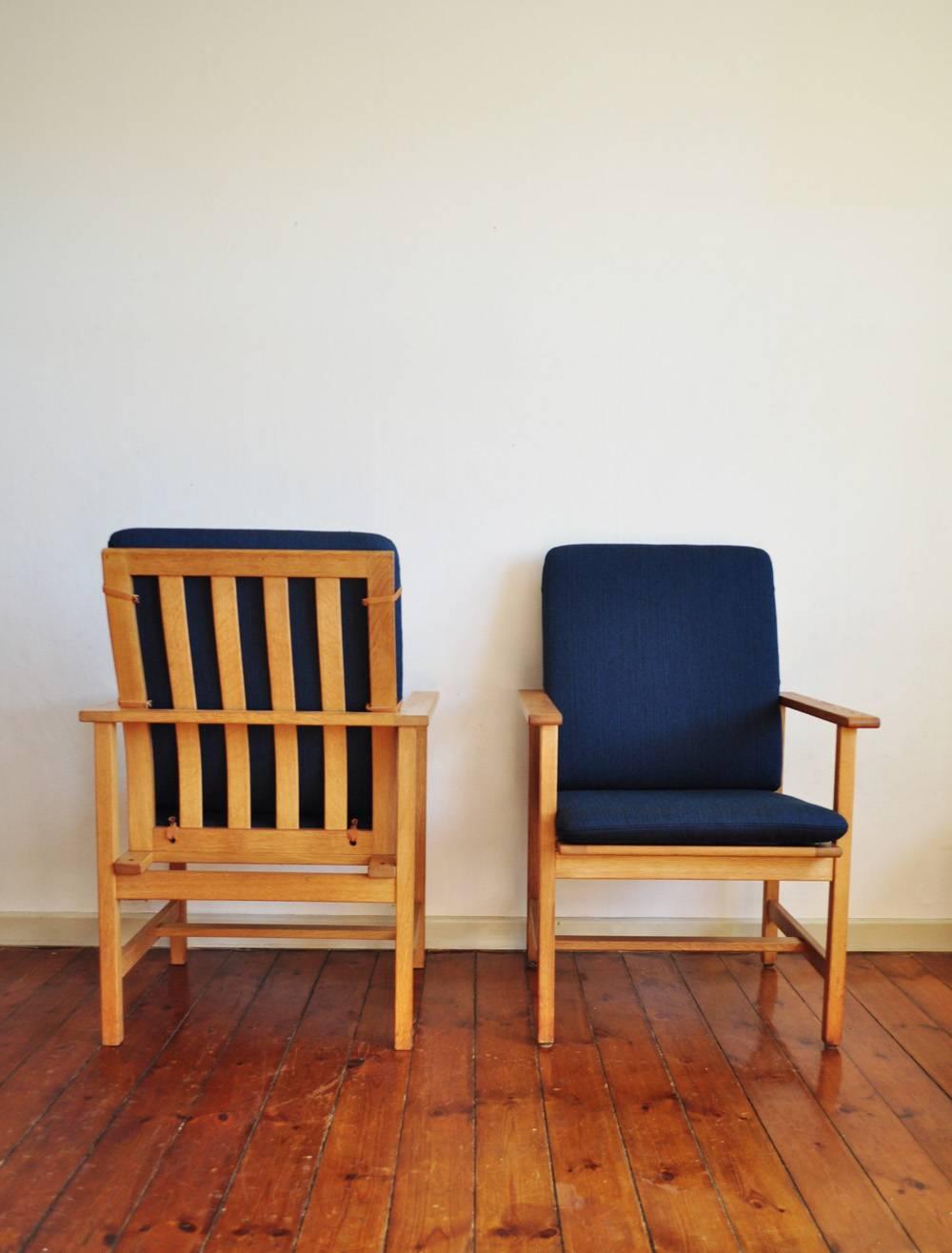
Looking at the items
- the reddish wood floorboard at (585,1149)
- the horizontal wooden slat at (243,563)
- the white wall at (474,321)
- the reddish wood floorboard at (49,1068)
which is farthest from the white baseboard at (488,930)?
the horizontal wooden slat at (243,563)

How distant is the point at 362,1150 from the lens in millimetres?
1705

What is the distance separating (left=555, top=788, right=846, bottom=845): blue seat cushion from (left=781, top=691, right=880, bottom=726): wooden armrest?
19 cm

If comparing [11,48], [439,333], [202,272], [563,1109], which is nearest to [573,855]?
[563,1109]

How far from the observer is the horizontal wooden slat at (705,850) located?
80.5 inches

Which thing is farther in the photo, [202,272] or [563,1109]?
[202,272]

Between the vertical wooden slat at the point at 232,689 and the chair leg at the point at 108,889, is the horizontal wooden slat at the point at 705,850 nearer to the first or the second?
the vertical wooden slat at the point at 232,689

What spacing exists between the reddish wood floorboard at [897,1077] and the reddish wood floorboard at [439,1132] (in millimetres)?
783

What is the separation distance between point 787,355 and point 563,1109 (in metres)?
1.88

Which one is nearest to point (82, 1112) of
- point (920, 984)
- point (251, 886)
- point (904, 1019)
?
point (251, 886)

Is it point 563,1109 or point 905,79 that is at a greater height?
point 905,79

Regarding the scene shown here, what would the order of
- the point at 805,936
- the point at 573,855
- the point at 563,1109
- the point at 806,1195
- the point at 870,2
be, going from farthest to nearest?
the point at 870,2 → the point at 805,936 → the point at 573,855 → the point at 563,1109 → the point at 806,1195

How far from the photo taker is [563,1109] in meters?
1.85

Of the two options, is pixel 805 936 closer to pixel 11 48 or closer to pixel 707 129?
pixel 707 129

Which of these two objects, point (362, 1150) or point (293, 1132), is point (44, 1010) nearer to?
point (293, 1132)
